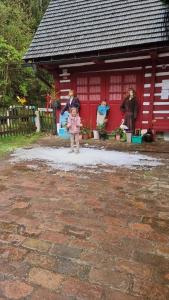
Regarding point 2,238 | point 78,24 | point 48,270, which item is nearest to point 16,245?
point 2,238

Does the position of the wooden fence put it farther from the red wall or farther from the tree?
the tree

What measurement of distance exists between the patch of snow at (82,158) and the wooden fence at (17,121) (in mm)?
2188

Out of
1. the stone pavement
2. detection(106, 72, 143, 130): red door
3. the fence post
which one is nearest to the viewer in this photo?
the stone pavement

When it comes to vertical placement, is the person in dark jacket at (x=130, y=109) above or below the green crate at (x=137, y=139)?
above

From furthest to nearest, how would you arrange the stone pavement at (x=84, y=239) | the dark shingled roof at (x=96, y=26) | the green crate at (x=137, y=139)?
the green crate at (x=137, y=139) < the dark shingled roof at (x=96, y=26) < the stone pavement at (x=84, y=239)

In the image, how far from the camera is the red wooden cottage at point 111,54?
901cm

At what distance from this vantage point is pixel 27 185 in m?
5.03

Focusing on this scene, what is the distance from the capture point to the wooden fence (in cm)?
1005

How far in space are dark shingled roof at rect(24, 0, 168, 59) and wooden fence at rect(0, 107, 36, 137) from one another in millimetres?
2011

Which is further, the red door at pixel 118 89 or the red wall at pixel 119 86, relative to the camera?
the red door at pixel 118 89

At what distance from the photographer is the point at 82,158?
705cm

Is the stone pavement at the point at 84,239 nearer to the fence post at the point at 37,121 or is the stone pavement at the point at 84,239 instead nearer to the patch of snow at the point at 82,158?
the patch of snow at the point at 82,158

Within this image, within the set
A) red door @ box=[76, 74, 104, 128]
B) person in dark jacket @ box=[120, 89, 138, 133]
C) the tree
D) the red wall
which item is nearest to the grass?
red door @ box=[76, 74, 104, 128]

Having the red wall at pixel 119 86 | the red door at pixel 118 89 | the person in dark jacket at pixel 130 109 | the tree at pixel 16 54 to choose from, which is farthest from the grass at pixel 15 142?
the tree at pixel 16 54
